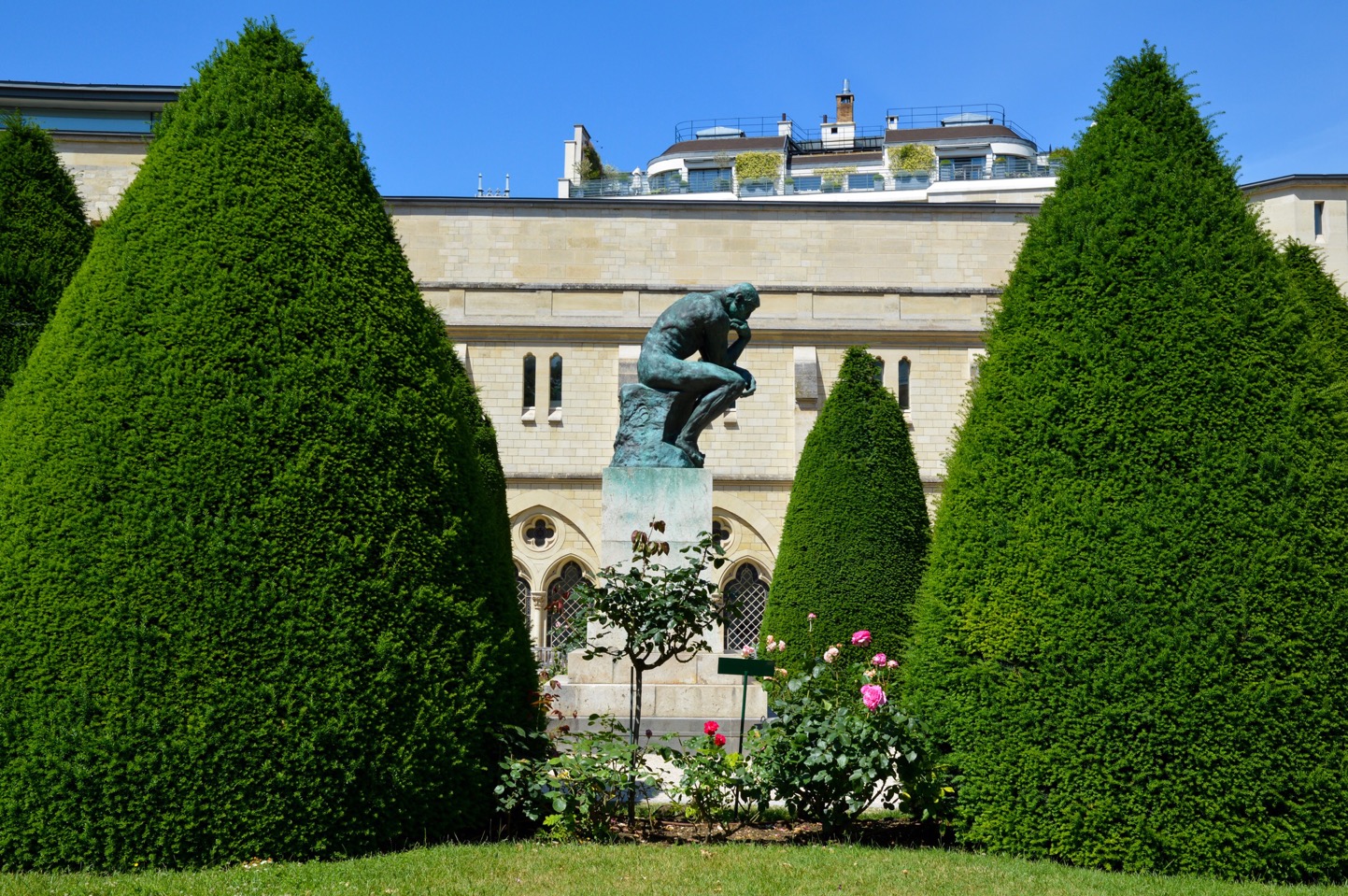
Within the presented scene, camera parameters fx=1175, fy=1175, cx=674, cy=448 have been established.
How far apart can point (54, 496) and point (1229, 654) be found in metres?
4.94

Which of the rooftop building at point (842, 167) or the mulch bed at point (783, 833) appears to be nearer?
the mulch bed at point (783, 833)

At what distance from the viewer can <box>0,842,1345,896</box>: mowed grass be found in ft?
14.2

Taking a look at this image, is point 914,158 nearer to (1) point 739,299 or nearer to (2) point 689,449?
(1) point 739,299

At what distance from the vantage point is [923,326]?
26.4 metres

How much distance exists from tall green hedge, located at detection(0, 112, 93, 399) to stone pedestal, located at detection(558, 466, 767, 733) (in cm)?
427

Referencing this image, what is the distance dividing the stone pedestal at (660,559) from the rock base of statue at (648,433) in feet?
0.78

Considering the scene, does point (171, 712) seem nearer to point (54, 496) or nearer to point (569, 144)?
point (54, 496)

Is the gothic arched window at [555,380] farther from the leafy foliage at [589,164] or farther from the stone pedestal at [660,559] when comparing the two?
the leafy foliage at [589,164]

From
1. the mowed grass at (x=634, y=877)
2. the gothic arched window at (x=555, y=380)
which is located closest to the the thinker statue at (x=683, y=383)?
the mowed grass at (x=634, y=877)

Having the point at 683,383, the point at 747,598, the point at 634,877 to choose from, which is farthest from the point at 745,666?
the point at 747,598

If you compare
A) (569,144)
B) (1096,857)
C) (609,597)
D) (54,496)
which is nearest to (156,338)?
(54,496)

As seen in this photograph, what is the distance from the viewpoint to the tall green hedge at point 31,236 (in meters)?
7.88

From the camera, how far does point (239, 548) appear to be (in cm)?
477

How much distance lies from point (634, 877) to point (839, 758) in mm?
1200
